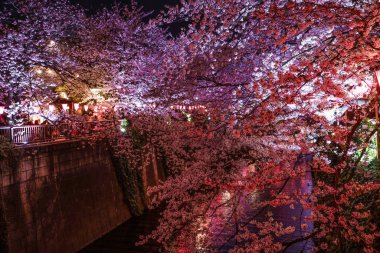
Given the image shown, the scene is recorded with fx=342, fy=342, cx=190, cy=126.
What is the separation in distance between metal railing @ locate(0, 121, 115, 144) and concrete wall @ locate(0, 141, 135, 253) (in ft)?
1.55

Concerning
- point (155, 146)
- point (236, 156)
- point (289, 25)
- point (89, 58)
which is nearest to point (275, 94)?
point (289, 25)

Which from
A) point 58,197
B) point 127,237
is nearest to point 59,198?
point 58,197

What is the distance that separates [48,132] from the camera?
1349 centimetres

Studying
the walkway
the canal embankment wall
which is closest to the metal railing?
the canal embankment wall

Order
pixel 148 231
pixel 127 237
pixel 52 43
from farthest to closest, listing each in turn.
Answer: pixel 52 43
pixel 148 231
pixel 127 237

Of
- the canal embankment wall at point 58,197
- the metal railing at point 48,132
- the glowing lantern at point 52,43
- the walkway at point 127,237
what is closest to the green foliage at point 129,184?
the canal embankment wall at point 58,197

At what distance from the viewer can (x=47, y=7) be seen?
15.8m

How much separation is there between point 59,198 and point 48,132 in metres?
2.62

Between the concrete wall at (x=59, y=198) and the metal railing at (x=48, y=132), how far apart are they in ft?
1.55

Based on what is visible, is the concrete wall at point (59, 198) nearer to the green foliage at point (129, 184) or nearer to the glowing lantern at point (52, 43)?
the green foliage at point (129, 184)

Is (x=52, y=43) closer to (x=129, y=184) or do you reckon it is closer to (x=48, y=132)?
(x=48, y=132)

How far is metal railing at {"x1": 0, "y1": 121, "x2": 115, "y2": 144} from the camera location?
11.4 metres

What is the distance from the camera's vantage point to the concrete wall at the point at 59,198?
1098 cm

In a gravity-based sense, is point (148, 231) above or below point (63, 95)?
below
